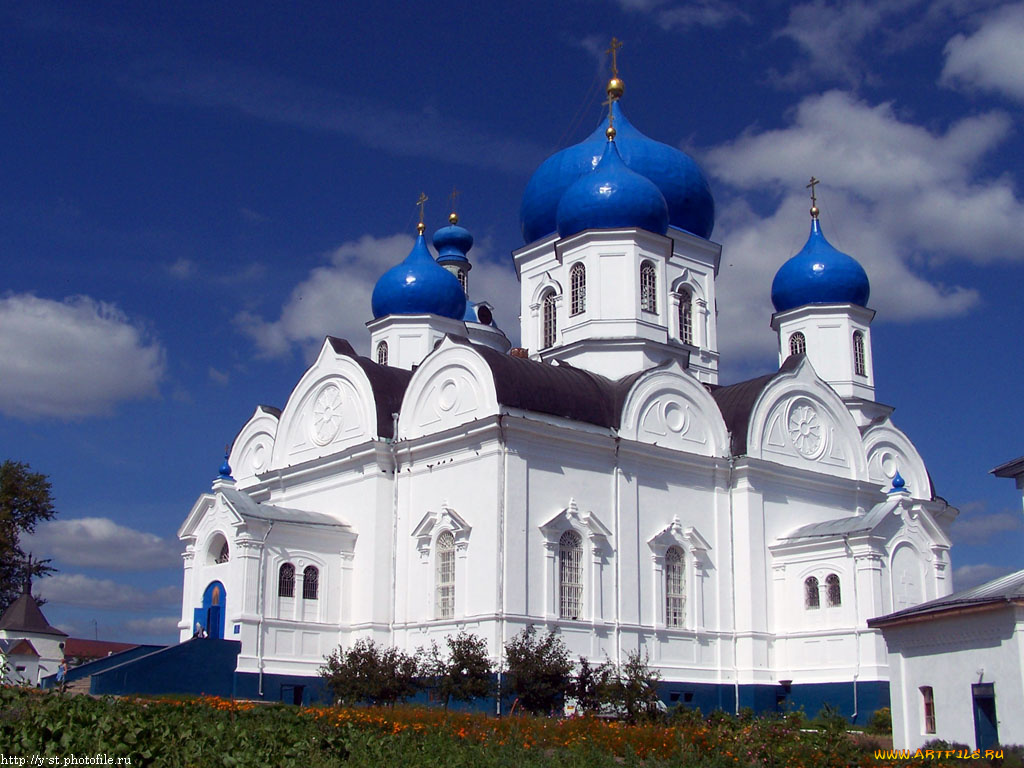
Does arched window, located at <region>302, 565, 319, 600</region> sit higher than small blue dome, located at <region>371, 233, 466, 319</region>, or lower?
lower

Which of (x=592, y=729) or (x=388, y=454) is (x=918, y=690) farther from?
(x=388, y=454)

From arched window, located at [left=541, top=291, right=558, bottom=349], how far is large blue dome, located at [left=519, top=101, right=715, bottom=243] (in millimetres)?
1849

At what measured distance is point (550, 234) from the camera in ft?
88.1

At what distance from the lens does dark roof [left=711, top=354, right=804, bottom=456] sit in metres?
22.5

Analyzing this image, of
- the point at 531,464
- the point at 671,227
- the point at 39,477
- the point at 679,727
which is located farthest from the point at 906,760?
the point at 39,477

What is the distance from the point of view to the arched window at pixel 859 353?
28.4m

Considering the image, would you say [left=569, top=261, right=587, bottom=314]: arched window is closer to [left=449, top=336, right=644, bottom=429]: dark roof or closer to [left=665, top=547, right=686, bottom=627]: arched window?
[left=449, top=336, right=644, bottom=429]: dark roof

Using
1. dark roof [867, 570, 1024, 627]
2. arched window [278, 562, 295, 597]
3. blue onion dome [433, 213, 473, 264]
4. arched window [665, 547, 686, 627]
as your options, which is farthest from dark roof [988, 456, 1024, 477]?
blue onion dome [433, 213, 473, 264]

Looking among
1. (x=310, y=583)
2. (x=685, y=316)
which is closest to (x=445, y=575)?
(x=310, y=583)

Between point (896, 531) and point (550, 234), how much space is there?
1010 centimetres

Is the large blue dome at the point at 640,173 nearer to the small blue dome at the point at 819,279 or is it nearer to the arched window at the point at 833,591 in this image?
the small blue dome at the point at 819,279

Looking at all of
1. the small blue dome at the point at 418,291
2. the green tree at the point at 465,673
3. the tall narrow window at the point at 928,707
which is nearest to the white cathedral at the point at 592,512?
the green tree at the point at 465,673

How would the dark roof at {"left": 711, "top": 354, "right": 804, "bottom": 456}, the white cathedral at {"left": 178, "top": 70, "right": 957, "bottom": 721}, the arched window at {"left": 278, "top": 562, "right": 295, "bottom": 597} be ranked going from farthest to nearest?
the dark roof at {"left": 711, "top": 354, "right": 804, "bottom": 456} → the arched window at {"left": 278, "top": 562, "right": 295, "bottom": 597} → the white cathedral at {"left": 178, "top": 70, "right": 957, "bottom": 721}

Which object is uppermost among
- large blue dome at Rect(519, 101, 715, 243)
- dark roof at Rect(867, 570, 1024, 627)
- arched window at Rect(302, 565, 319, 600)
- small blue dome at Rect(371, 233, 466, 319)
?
large blue dome at Rect(519, 101, 715, 243)
